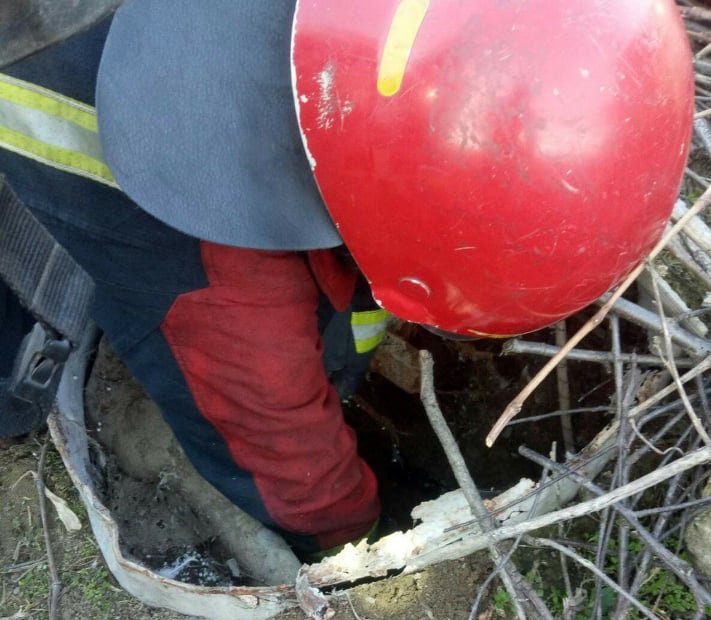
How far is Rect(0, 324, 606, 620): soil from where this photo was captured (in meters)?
1.69

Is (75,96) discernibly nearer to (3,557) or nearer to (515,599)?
(3,557)

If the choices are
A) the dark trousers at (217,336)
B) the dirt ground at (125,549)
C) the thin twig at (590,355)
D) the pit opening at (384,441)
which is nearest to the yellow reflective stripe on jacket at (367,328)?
the dark trousers at (217,336)

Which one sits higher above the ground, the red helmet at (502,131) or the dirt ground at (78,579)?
the red helmet at (502,131)

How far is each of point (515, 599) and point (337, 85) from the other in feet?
3.22

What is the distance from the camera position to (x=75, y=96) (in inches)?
61.7

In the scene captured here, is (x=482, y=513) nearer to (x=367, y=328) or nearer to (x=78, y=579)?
(x=367, y=328)

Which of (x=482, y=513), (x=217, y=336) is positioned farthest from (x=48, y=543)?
(x=482, y=513)

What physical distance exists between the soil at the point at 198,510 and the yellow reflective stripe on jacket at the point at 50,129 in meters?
0.84

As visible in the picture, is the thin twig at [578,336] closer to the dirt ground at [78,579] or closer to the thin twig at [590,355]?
the thin twig at [590,355]

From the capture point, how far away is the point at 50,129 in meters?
1.59

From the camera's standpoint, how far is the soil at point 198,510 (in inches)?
66.5

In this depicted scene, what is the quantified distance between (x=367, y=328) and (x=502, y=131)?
965mm

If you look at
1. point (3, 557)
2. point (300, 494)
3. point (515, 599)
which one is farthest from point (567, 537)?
point (3, 557)

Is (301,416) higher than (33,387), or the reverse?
(33,387)
